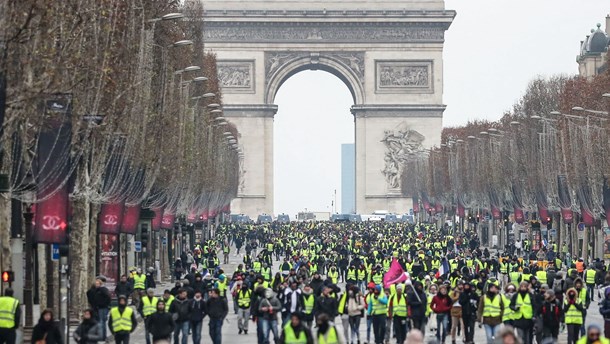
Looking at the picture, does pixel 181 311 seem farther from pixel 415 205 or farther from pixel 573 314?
pixel 415 205

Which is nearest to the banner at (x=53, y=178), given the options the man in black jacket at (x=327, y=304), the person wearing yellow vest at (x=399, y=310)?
the man in black jacket at (x=327, y=304)

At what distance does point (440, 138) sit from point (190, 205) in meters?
76.8

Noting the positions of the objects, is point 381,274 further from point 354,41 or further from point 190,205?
point 354,41

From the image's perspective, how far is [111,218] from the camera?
188ft

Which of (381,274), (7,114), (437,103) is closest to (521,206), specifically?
(381,274)

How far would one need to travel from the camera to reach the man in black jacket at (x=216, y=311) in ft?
147

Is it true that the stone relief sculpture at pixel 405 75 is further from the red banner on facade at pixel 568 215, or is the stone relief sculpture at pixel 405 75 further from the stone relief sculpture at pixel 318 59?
the red banner on facade at pixel 568 215

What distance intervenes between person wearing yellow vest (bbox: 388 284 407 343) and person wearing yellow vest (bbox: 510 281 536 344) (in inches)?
129

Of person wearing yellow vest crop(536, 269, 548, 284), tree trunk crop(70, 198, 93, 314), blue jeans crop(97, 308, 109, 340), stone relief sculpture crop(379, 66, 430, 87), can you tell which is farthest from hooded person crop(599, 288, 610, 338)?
stone relief sculpture crop(379, 66, 430, 87)

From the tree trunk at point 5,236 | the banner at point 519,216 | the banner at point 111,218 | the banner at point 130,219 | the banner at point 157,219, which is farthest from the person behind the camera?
the banner at point 519,216

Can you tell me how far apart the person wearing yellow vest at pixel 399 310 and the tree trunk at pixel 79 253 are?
1103 centimetres

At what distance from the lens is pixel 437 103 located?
168000mm

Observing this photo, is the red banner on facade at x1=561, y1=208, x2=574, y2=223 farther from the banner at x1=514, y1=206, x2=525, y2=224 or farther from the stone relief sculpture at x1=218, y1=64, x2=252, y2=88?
the stone relief sculpture at x1=218, y1=64, x2=252, y2=88

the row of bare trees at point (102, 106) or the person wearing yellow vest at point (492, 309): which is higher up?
the row of bare trees at point (102, 106)
